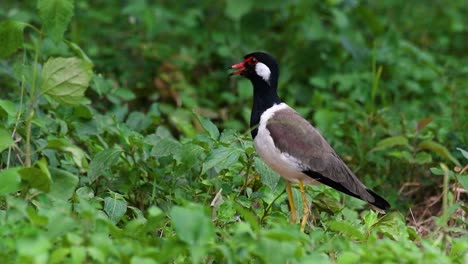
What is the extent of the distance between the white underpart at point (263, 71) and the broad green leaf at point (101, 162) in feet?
2.76

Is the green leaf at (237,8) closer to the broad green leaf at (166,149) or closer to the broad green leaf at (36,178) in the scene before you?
the broad green leaf at (166,149)

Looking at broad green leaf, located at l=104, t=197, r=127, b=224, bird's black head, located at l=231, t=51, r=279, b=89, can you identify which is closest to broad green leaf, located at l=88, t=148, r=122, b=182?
broad green leaf, located at l=104, t=197, r=127, b=224

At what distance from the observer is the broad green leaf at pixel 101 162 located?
4.99 metres

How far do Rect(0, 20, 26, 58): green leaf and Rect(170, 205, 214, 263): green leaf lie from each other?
4.66 ft

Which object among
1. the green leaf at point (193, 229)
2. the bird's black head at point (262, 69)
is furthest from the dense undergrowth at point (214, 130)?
the bird's black head at point (262, 69)

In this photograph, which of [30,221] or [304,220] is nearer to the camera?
[30,221]

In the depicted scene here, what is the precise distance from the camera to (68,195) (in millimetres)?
4359

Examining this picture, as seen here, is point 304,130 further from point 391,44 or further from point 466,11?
point 466,11

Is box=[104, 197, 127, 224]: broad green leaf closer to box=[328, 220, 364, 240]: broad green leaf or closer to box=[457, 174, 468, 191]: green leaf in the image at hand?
box=[328, 220, 364, 240]: broad green leaf

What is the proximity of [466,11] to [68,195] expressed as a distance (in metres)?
5.68

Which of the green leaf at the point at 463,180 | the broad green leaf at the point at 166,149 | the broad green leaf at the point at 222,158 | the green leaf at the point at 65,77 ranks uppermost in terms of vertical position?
the green leaf at the point at 65,77

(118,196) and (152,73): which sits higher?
(118,196)

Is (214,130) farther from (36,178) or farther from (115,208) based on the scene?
(36,178)

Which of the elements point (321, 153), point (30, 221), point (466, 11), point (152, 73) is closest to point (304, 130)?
point (321, 153)
